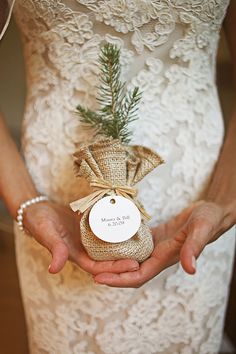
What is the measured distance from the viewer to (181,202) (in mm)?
933

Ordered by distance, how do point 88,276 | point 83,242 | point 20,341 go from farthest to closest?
point 20,341
point 88,276
point 83,242

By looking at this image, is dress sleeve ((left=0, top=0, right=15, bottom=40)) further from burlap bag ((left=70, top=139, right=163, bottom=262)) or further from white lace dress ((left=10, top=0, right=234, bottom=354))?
burlap bag ((left=70, top=139, right=163, bottom=262))

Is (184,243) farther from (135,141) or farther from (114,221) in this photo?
(135,141)

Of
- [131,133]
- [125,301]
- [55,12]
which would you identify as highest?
[55,12]

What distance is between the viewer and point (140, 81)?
0.88 meters

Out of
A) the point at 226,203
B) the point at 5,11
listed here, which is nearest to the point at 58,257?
the point at 226,203

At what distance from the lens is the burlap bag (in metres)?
0.78

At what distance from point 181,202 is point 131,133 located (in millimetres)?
162

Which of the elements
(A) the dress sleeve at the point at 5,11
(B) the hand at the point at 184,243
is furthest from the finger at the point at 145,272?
(A) the dress sleeve at the point at 5,11

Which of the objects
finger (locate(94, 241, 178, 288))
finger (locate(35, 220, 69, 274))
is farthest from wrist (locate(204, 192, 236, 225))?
finger (locate(35, 220, 69, 274))

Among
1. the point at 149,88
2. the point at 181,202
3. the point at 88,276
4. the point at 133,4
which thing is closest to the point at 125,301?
the point at 88,276

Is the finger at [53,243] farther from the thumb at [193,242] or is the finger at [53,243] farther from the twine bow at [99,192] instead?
the thumb at [193,242]

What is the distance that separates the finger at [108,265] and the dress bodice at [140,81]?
151 mm

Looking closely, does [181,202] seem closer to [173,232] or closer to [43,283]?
[173,232]
